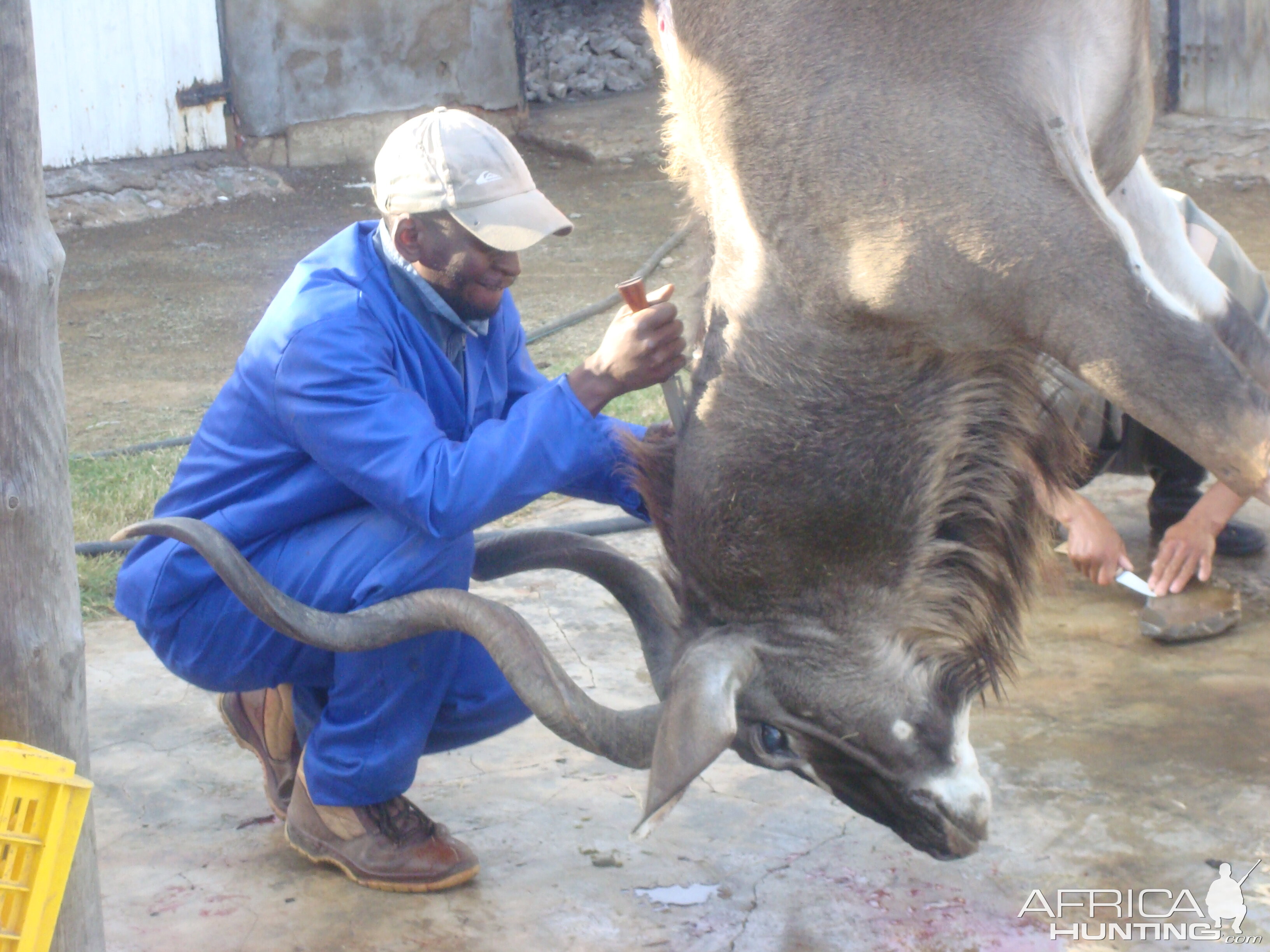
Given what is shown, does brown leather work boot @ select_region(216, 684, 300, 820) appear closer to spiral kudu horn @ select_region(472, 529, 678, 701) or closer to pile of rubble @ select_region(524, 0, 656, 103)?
spiral kudu horn @ select_region(472, 529, 678, 701)

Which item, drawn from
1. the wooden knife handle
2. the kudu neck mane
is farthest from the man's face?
the kudu neck mane

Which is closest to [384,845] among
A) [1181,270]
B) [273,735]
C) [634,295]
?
[273,735]

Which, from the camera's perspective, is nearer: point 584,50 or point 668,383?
point 668,383

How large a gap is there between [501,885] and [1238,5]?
31.3ft

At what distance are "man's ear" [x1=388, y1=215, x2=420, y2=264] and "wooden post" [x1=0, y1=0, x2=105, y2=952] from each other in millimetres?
836

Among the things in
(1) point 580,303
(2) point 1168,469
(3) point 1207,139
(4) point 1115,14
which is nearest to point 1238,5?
(3) point 1207,139

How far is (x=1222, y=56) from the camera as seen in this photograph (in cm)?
1012

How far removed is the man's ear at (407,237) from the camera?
2812mm

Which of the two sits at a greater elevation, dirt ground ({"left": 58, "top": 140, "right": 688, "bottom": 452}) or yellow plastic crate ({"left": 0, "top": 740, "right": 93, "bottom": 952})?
yellow plastic crate ({"left": 0, "top": 740, "right": 93, "bottom": 952})

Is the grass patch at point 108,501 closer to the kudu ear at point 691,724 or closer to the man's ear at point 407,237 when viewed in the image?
the man's ear at point 407,237

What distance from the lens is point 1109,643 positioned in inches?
152

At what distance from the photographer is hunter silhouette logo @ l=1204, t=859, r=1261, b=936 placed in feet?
8.36

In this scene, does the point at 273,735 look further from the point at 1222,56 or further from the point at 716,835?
the point at 1222,56

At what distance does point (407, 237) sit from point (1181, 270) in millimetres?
1680
